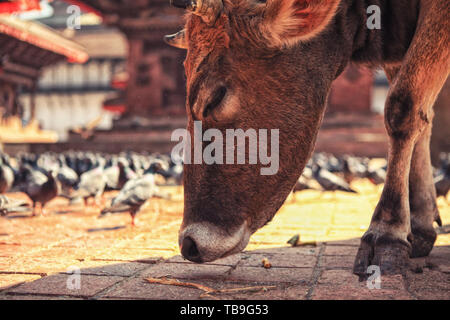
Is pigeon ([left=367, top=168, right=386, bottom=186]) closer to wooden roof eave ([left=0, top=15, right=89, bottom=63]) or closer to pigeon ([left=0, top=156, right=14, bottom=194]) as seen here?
pigeon ([left=0, top=156, right=14, bottom=194])

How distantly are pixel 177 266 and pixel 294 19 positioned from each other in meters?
1.32

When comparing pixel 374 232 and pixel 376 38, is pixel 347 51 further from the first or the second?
pixel 374 232

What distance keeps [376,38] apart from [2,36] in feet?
52.8

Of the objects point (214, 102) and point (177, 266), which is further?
point (177, 266)

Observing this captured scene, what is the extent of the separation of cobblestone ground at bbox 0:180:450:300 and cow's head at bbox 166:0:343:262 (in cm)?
27

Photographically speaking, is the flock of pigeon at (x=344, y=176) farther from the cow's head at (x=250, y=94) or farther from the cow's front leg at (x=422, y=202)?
the cow's head at (x=250, y=94)

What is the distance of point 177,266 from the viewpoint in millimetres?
2576

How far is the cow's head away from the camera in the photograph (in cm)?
217

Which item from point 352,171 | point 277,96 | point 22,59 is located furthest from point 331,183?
point 22,59

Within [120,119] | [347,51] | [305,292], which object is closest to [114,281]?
[305,292]

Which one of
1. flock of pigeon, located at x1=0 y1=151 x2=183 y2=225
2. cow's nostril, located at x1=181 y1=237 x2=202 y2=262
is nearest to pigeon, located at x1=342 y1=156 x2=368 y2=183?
flock of pigeon, located at x1=0 y1=151 x2=183 y2=225

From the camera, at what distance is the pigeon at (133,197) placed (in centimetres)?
425

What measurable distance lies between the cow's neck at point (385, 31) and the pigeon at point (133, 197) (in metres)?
2.34

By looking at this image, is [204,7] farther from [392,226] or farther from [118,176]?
[118,176]
